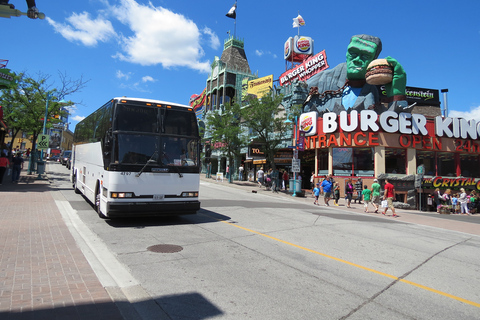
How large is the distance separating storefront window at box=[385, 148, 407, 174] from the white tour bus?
2186cm

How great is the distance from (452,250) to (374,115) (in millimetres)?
18549

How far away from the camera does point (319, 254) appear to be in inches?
250

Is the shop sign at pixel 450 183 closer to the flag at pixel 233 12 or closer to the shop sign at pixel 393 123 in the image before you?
the shop sign at pixel 393 123

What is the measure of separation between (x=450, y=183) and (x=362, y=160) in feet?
22.5

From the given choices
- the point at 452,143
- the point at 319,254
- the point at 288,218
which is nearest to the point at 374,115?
the point at 452,143

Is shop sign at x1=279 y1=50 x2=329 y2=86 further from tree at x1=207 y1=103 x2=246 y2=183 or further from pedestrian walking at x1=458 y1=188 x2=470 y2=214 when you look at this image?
pedestrian walking at x1=458 y1=188 x2=470 y2=214

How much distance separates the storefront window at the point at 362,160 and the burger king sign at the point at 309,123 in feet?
13.6

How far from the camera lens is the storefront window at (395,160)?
84.1ft

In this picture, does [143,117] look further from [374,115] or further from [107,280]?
[374,115]

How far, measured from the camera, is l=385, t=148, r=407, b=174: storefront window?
84.1 ft

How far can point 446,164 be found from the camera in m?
28.0

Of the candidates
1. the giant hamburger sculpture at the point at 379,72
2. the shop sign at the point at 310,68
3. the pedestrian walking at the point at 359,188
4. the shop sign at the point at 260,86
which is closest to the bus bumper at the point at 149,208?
the pedestrian walking at the point at 359,188

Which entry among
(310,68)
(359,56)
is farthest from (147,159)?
(310,68)

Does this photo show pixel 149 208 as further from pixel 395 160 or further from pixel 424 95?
pixel 424 95
